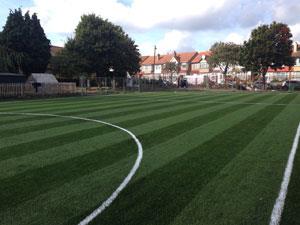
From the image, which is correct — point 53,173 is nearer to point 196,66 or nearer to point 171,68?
point 171,68

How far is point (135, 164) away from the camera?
7.79 m

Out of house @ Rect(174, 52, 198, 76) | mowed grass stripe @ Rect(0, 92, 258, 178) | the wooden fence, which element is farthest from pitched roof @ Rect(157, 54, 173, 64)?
mowed grass stripe @ Rect(0, 92, 258, 178)

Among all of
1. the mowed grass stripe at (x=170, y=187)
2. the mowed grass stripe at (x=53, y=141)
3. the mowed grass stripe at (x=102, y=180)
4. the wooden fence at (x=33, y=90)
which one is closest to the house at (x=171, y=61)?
the wooden fence at (x=33, y=90)

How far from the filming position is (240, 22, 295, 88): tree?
56656 mm

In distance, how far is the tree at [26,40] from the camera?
49.3m

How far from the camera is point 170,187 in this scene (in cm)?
634

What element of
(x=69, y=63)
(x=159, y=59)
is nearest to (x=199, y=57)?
(x=159, y=59)

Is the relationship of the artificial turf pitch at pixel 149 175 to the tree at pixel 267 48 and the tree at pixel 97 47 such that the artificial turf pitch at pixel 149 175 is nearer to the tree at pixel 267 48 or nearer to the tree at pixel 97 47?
the tree at pixel 97 47

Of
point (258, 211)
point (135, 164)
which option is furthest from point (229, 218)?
point (135, 164)

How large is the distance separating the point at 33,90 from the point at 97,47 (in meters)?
22.7

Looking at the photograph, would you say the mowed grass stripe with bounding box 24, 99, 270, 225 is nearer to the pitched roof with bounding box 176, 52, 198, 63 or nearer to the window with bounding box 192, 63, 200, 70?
the window with bounding box 192, 63, 200, 70

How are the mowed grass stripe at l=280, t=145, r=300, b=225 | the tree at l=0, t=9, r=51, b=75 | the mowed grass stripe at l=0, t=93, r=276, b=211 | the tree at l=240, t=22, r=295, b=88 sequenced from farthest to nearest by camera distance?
the tree at l=240, t=22, r=295, b=88, the tree at l=0, t=9, r=51, b=75, the mowed grass stripe at l=0, t=93, r=276, b=211, the mowed grass stripe at l=280, t=145, r=300, b=225

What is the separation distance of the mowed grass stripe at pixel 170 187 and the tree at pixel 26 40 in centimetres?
4318

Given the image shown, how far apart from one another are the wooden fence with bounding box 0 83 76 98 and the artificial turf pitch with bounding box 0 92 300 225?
778 inches
